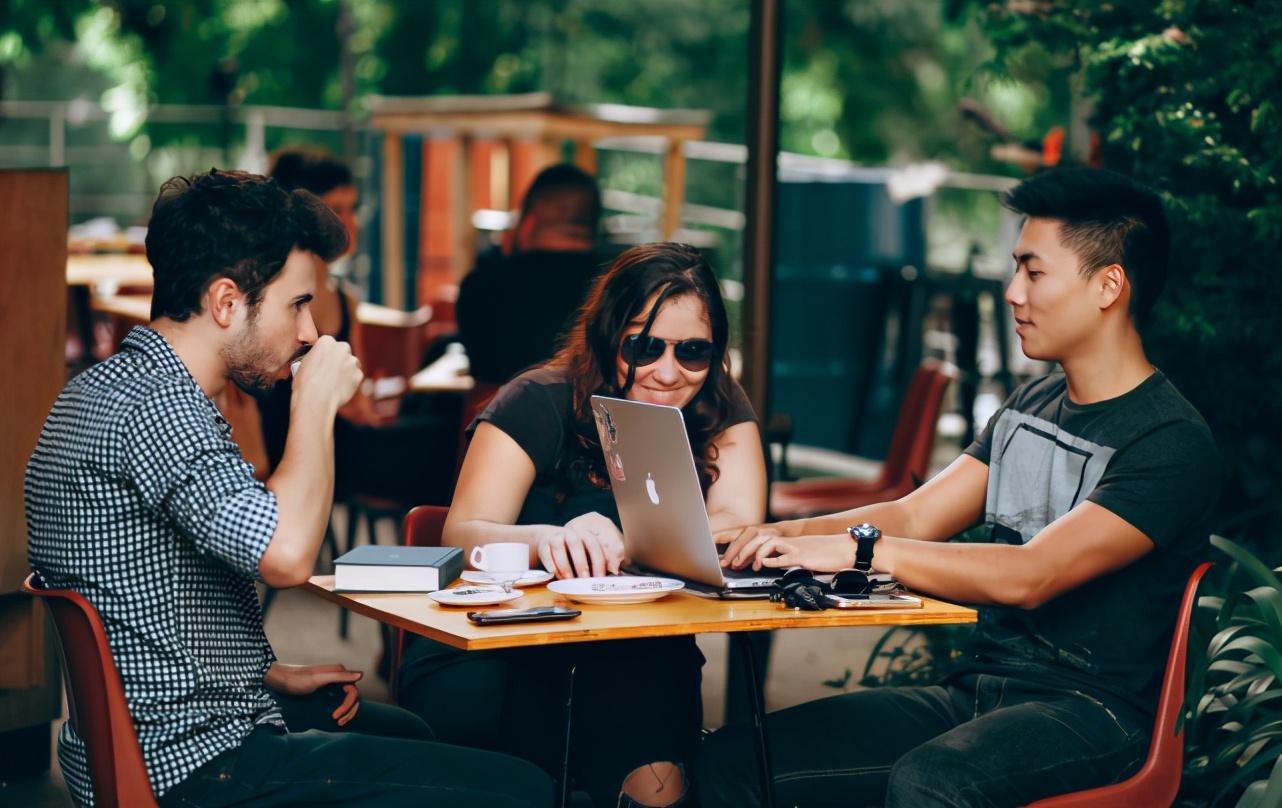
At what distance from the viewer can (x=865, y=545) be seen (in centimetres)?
304

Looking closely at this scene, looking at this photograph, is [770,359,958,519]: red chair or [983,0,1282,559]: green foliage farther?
[770,359,958,519]: red chair

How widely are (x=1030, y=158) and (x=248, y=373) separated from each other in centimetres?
353

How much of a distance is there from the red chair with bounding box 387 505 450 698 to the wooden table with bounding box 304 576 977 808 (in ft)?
1.53

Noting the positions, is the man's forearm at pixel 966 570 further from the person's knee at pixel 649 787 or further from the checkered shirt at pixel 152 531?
the checkered shirt at pixel 152 531

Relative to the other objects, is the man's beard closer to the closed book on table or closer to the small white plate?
the closed book on table

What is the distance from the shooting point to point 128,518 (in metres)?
2.56

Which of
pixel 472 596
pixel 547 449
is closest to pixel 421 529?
pixel 547 449

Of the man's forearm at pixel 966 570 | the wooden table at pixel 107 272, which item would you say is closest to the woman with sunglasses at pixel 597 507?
the man's forearm at pixel 966 570

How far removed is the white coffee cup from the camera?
10.4 ft

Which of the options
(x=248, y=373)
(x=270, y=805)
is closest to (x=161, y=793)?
(x=270, y=805)

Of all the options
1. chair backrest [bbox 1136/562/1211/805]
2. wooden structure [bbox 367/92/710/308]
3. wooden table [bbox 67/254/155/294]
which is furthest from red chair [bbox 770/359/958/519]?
wooden table [bbox 67/254/155/294]

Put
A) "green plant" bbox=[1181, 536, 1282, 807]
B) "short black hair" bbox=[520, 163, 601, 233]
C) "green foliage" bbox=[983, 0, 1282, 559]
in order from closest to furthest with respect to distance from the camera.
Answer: "green plant" bbox=[1181, 536, 1282, 807], "green foliage" bbox=[983, 0, 1282, 559], "short black hair" bbox=[520, 163, 601, 233]

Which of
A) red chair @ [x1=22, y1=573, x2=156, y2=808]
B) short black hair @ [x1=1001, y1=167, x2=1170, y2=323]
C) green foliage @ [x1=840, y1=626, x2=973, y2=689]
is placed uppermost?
short black hair @ [x1=1001, y1=167, x2=1170, y2=323]

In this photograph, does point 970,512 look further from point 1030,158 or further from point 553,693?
point 1030,158
